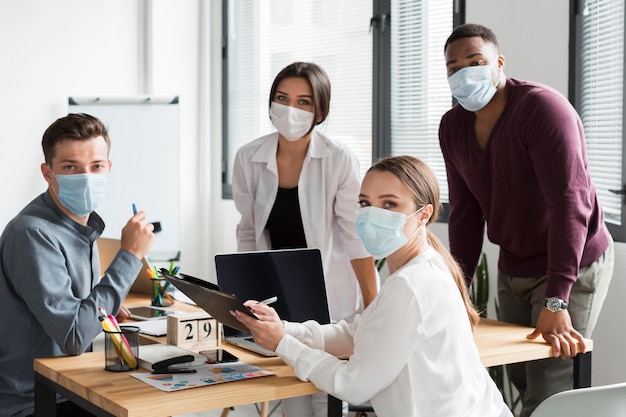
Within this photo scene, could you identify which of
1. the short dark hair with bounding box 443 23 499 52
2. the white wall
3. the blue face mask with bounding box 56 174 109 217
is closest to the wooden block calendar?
the blue face mask with bounding box 56 174 109 217

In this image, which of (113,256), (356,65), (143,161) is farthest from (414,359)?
(143,161)

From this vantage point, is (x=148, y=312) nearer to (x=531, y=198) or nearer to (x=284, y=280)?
(x=284, y=280)

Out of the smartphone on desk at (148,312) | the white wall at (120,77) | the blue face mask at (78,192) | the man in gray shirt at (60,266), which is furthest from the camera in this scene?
the white wall at (120,77)

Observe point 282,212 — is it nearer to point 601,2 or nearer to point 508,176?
point 508,176

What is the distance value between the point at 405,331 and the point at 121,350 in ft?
2.31

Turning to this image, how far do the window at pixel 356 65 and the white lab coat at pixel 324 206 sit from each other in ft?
4.91

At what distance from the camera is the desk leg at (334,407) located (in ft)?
6.42

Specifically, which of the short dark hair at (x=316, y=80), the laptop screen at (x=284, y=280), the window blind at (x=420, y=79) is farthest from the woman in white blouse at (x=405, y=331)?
the window blind at (x=420, y=79)

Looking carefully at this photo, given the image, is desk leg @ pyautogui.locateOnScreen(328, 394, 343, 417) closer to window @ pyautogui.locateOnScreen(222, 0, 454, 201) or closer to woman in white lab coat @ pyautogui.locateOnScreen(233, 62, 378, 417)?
woman in white lab coat @ pyautogui.locateOnScreen(233, 62, 378, 417)

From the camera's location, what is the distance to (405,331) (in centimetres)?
168

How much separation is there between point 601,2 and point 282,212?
1562 millimetres

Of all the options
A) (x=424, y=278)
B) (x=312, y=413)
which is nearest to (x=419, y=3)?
(x=312, y=413)

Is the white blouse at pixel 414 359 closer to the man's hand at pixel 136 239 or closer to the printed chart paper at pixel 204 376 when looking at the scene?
the printed chart paper at pixel 204 376

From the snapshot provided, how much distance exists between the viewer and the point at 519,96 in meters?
2.44
